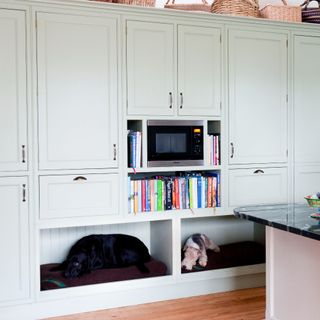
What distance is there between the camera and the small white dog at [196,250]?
356 cm

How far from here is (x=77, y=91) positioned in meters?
3.14

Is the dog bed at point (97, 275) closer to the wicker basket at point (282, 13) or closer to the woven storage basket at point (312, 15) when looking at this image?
the wicker basket at point (282, 13)

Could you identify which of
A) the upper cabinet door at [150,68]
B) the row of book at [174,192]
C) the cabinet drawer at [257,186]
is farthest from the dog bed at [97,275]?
the upper cabinet door at [150,68]

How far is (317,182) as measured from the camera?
3.88 metres

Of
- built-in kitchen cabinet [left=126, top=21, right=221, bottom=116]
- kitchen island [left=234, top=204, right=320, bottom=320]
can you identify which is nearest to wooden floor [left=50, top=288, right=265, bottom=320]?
kitchen island [left=234, top=204, right=320, bottom=320]

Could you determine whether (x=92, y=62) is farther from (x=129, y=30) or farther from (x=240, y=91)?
(x=240, y=91)

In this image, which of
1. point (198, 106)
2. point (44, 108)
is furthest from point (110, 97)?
point (198, 106)

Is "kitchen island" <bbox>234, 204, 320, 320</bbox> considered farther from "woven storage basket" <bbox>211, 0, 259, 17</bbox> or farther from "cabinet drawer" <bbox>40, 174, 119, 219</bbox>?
"woven storage basket" <bbox>211, 0, 259, 17</bbox>

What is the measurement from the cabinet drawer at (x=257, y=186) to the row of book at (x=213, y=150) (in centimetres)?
16

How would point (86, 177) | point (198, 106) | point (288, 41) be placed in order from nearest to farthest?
1. point (86, 177)
2. point (198, 106)
3. point (288, 41)

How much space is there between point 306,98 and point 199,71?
1019 mm

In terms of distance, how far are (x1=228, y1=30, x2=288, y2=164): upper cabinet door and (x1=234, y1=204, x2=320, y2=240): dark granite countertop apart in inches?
35.6

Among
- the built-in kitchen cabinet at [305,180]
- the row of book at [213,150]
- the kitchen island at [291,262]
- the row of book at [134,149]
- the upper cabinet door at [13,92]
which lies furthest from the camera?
the built-in kitchen cabinet at [305,180]

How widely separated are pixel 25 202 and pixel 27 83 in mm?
801
